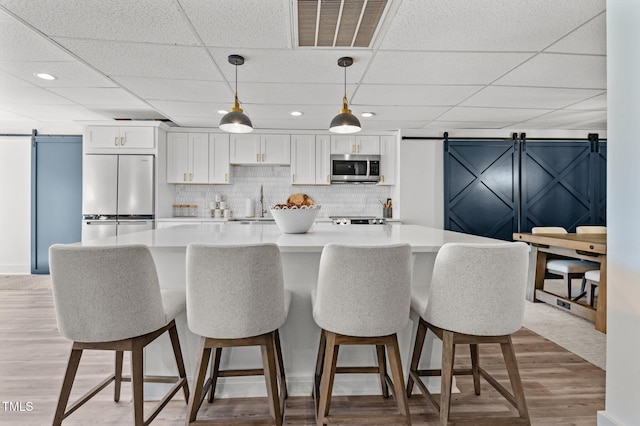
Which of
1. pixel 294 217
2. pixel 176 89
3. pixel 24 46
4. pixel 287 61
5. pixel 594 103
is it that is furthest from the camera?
pixel 594 103

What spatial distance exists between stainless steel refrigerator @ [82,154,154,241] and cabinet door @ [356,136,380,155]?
3029mm

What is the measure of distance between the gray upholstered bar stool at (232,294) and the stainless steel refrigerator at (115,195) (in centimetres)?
369

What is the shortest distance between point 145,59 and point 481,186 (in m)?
4.83

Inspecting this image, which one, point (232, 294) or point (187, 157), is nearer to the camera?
point (232, 294)

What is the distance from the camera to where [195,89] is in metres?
3.49

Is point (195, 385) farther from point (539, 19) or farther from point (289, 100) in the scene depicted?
point (289, 100)

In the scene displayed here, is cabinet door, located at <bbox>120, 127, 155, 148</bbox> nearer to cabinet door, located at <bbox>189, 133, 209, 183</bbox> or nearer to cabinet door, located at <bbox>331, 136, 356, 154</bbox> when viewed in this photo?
cabinet door, located at <bbox>189, 133, 209, 183</bbox>

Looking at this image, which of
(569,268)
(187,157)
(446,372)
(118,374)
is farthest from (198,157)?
(569,268)

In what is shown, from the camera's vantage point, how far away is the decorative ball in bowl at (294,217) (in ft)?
7.49

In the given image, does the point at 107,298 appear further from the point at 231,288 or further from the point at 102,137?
the point at 102,137

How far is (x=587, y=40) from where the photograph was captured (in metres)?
2.44

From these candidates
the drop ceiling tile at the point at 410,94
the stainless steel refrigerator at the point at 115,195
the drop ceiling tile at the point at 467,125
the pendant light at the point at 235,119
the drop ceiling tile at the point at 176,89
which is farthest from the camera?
the drop ceiling tile at the point at 467,125

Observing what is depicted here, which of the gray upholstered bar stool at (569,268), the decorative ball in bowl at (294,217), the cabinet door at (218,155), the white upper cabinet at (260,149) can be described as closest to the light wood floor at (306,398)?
the decorative ball in bowl at (294,217)

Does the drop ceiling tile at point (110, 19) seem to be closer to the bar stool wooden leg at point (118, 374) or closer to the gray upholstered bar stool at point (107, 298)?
the gray upholstered bar stool at point (107, 298)
